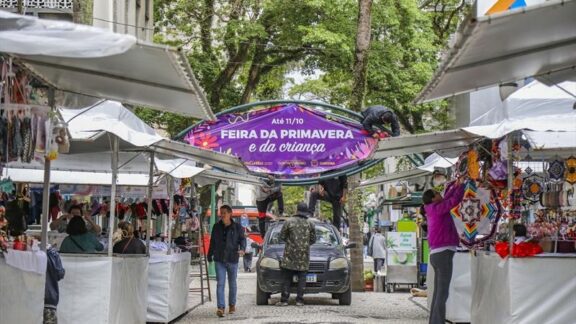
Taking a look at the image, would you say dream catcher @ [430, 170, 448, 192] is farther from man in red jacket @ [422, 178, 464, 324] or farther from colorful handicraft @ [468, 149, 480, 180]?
man in red jacket @ [422, 178, 464, 324]

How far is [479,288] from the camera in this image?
12094 millimetres

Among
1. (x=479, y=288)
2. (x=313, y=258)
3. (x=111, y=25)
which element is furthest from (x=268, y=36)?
(x=479, y=288)

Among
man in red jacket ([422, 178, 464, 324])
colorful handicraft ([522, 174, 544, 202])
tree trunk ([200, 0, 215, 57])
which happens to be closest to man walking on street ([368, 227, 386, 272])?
tree trunk ([200, 0, 215, 57])

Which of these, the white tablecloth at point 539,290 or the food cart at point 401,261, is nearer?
the white tablecloth at point 539,290

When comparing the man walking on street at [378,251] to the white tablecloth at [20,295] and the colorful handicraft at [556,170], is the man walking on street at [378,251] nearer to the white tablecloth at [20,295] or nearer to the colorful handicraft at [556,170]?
the colorful handicraft at [556,170]

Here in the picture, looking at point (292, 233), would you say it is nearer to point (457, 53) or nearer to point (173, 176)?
point (173, 176)

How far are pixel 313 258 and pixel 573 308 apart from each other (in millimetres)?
9171

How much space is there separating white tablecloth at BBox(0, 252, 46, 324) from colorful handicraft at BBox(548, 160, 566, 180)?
22.1ft

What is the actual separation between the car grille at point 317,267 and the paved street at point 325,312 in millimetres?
666

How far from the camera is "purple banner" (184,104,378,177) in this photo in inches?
679

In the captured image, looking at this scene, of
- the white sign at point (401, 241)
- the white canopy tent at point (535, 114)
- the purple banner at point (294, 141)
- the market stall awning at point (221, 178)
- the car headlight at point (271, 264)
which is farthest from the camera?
the white sign at point (401, 241)

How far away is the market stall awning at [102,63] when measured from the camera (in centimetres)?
683

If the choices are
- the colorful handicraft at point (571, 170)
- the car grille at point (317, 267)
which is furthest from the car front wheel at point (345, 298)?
the colorful handicraft at point (571, 170)

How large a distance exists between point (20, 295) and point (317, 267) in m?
10.9
